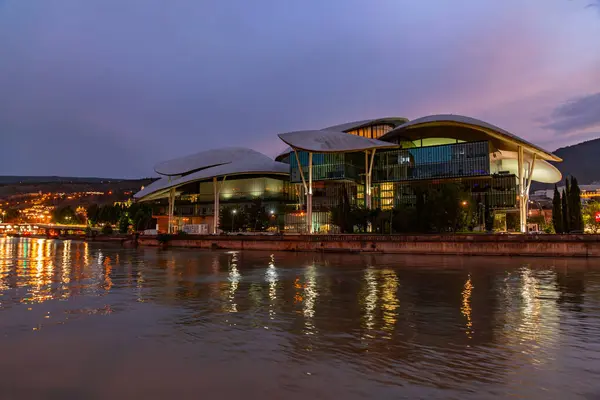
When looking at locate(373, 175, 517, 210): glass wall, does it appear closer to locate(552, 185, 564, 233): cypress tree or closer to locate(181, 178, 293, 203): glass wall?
locate(552, 185, 564, 233): cypress tree

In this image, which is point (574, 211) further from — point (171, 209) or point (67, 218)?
point (67, 218)

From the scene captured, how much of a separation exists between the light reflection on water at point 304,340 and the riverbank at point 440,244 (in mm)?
18712

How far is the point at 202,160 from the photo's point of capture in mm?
101688

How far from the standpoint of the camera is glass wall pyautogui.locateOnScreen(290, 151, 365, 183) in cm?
6762

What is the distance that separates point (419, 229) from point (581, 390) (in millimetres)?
45987

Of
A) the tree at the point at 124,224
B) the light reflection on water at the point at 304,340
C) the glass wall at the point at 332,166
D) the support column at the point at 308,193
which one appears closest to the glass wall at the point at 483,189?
the glass wall at the point at 332,166

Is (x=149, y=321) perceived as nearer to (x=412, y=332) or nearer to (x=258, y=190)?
(x=412, y=332)

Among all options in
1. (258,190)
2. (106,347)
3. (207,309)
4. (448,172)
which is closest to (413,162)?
(448,172)

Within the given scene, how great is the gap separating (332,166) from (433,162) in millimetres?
14429

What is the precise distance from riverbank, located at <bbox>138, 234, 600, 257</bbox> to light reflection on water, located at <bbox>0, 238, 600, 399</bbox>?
1871 cm

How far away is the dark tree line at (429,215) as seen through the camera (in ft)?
164

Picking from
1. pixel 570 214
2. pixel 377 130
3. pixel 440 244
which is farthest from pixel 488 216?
pixel 377 130

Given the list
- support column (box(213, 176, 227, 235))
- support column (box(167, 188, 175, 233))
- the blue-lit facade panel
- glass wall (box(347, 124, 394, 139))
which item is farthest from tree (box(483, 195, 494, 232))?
support column (box(167, 188, 175, 233))

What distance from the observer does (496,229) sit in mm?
63500
